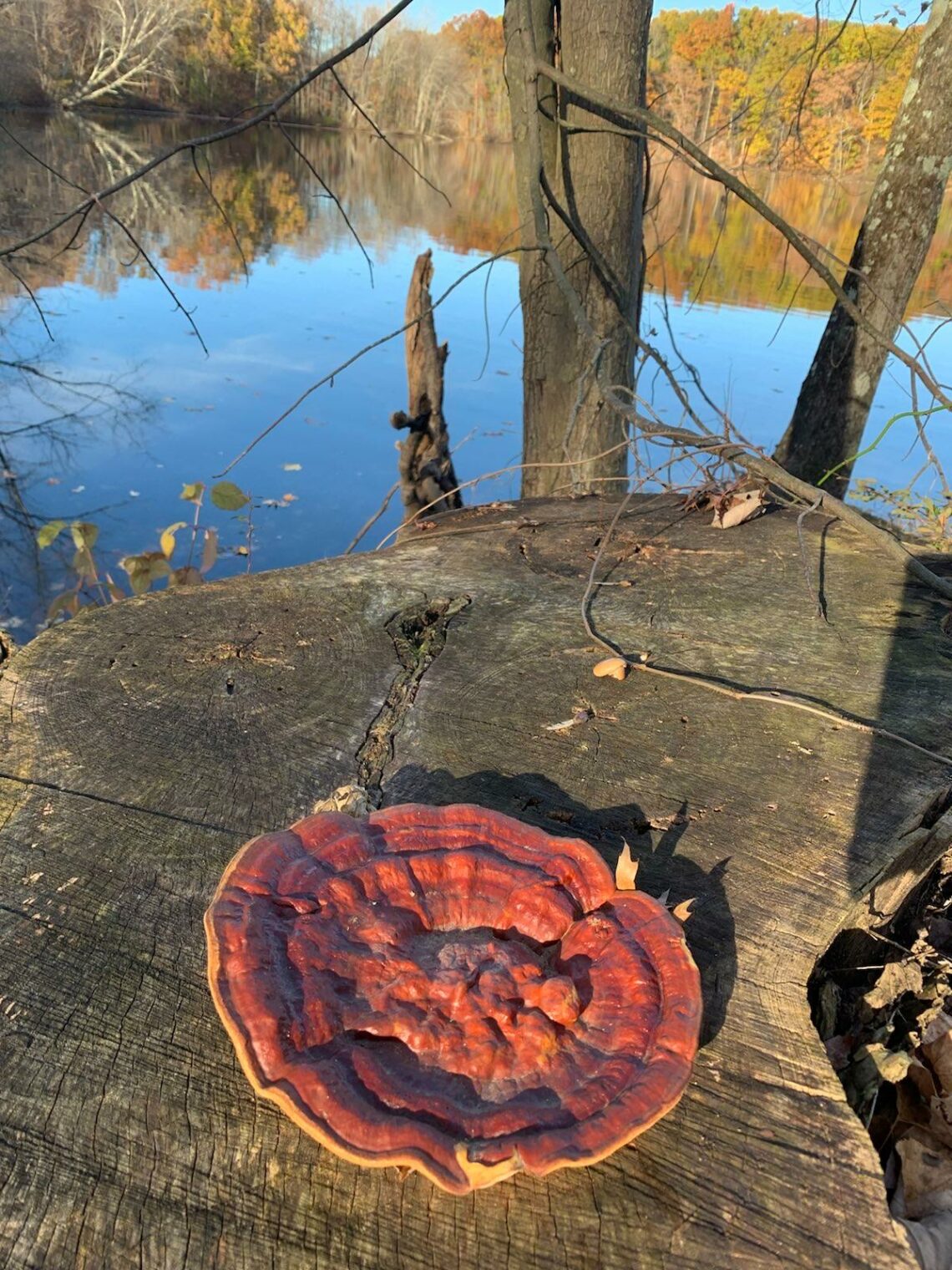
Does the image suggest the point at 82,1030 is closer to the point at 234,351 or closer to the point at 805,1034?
the point at 805,1034

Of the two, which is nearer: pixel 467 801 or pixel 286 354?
pixel 467 801

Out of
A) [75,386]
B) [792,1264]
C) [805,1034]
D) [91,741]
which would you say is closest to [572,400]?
[91,741]

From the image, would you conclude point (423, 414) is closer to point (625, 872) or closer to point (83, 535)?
point (83, 535)

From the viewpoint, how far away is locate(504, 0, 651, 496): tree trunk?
3895 mm

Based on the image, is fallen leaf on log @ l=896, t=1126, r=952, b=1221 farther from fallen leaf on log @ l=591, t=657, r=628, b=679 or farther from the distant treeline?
the distant treeline

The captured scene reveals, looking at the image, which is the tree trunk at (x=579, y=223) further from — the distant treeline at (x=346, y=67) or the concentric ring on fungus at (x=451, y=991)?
the concentric ring on fungus at (x=451, y=991)

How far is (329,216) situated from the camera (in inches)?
834

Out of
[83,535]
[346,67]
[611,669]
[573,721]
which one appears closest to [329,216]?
[346,67]

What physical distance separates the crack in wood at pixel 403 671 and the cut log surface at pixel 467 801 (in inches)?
0.5

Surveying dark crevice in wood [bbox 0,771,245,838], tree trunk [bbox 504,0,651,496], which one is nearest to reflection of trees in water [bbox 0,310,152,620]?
tree trunk [bbox 504,0,651,496]

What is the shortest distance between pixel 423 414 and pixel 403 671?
322 centimetres

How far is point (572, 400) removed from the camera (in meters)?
4.71

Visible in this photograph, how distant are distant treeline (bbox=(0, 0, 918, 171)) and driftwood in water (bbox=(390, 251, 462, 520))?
1.99m

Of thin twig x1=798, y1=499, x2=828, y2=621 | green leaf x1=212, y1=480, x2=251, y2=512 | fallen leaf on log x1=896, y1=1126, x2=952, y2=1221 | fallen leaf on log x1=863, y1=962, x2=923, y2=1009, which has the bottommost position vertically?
fallen leaf on log x1=896, y1=1126, x2=952, y2=1221
